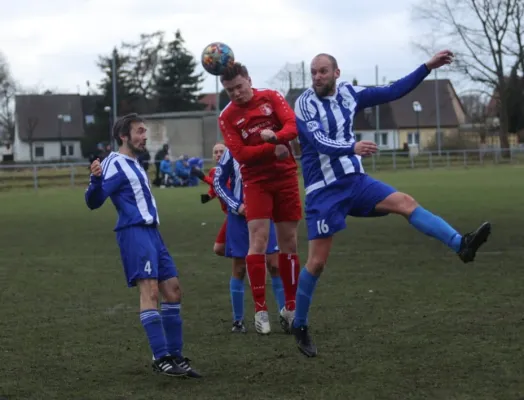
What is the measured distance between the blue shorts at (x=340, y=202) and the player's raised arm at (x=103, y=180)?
1507 mm

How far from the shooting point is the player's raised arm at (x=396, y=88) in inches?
293

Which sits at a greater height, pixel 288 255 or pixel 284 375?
pixel 288 255

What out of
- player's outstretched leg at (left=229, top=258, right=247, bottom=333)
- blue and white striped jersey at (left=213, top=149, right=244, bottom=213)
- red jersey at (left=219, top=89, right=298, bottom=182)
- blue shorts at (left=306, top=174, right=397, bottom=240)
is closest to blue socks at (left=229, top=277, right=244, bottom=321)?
player's outstretched leg at (left=229, top=258, right=247, bottom=333)

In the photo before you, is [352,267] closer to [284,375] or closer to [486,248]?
[486,248]

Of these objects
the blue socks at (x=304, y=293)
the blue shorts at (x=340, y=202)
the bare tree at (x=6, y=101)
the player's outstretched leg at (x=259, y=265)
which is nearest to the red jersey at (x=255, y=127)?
the player's outstretched leg at (x=259, y=265)

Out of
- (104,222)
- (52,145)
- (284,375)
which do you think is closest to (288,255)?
(284,375)

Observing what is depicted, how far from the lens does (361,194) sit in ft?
23.4

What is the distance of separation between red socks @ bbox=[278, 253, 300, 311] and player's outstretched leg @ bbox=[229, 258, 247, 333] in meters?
0.42

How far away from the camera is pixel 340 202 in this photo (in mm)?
7145

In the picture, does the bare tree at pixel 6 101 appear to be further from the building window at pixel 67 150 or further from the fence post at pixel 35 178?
the fence post at pixel 35 178

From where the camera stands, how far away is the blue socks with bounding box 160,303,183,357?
6695 millimetres

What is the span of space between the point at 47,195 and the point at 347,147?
100 ft

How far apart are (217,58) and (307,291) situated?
214 cm

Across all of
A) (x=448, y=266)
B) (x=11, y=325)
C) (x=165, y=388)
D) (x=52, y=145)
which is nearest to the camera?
(x=165, y=388)
